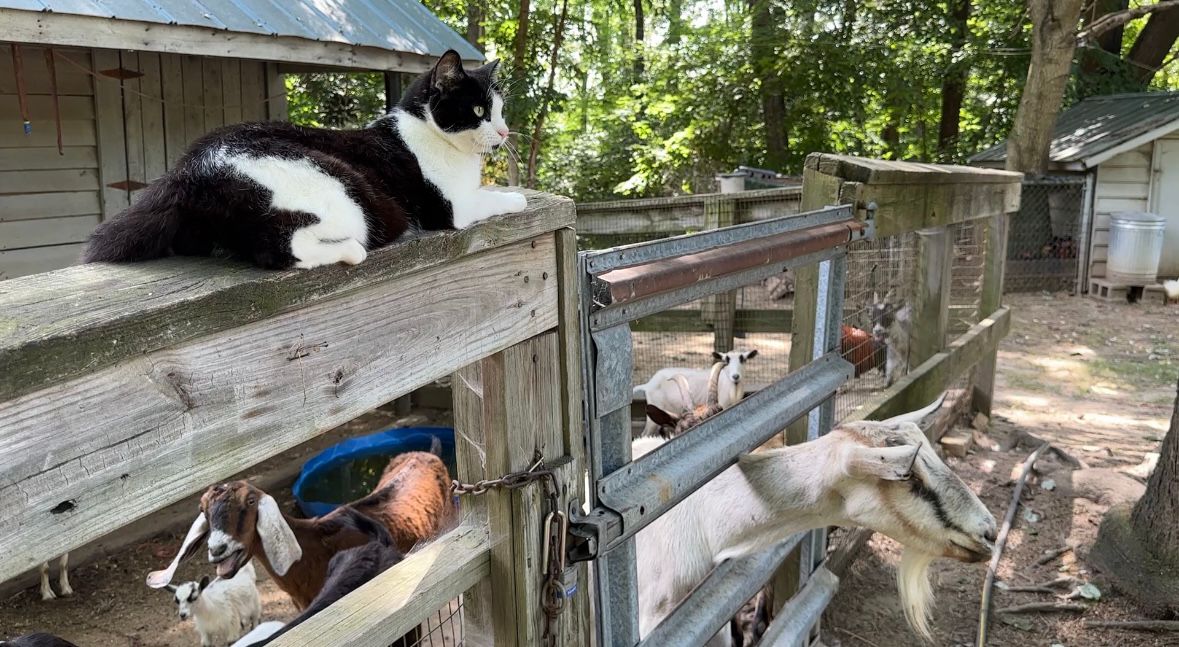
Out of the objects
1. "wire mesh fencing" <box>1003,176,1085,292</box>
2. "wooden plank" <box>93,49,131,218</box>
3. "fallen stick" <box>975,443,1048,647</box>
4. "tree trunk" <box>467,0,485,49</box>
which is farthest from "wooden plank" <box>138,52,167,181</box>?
"wire mesh fencing" <box>1003,176,1085,292</box>

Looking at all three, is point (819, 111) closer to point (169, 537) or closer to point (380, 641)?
point (169, 537)

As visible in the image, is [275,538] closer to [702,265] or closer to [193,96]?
[702,265]

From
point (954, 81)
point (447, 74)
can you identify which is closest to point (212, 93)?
point (447, 74)

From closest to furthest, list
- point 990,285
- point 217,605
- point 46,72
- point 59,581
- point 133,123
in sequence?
1. point 217,605
2. point 59,581
3. point 46,72
4. point 133,123
5. point 990,285

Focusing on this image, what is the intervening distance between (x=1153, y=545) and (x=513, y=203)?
12.6 feet

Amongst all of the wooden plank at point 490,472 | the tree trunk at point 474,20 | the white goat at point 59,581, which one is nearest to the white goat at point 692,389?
the white goat at point 59,581

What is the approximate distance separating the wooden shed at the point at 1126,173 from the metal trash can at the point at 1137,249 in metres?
0.56

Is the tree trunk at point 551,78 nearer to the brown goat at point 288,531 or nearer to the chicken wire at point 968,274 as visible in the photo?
the chicken wire at point 968,274

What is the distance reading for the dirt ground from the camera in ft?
12.5

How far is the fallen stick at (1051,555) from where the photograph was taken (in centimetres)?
438

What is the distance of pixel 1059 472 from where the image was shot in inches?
216

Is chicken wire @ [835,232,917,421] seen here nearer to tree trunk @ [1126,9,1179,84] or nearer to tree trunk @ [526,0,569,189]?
tree trunk @ [526,0,569,189]

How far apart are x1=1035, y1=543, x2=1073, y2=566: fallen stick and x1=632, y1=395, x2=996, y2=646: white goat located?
84.7 inches

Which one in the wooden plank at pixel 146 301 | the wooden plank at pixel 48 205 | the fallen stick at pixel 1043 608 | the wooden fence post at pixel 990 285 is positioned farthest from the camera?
the wooden fence post at pixel 990 285
